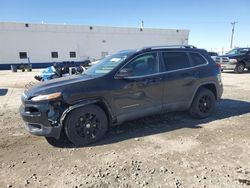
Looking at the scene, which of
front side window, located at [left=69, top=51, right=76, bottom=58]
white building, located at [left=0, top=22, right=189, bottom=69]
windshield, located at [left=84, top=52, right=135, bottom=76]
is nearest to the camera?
windshield, located at [left=84, top=52, right=135, bottom=76]

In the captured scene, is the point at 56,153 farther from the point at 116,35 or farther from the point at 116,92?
the point at 116,35

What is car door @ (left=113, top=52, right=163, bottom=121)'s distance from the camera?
16.5ft

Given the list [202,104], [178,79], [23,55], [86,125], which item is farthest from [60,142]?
[23,55]

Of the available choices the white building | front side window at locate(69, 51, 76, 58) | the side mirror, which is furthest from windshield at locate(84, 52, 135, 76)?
front side window at locate(69, 51, 76, 58)

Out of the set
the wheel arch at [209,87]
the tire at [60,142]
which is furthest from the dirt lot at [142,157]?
the wheel arch at [209,87]

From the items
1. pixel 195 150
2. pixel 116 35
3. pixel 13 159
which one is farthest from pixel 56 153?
pixel 116 35

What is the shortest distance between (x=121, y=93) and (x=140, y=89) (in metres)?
0.45

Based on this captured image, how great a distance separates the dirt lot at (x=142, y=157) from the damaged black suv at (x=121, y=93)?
0.38 meters

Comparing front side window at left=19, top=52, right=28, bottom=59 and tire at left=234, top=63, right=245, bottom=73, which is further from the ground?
front side window at left=19, top=52, right=28, bottom=59

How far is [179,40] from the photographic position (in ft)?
148

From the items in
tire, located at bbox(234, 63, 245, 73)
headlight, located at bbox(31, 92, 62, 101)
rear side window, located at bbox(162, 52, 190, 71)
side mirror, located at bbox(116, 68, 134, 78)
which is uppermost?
rear side window, located at bbox(162, 52, 190, 71)

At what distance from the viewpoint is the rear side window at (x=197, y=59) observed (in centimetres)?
619

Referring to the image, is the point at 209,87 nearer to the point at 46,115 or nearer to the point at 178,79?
the point at 178,79

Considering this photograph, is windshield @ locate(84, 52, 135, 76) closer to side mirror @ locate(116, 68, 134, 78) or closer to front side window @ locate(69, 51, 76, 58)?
side mirror @ locate(116, 68, 134, 78)
